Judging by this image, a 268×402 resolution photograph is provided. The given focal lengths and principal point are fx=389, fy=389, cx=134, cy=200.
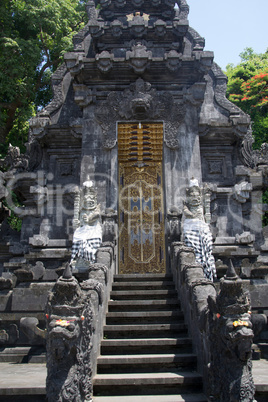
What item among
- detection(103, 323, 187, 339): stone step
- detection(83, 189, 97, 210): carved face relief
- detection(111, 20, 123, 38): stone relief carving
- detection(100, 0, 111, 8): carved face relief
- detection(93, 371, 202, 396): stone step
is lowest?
Answer: detection(93, 371, 202, 396): stone step

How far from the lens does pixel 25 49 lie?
19.8m

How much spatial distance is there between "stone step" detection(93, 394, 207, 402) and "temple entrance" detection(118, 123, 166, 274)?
19.9ft

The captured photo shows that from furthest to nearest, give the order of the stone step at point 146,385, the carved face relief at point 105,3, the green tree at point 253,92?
the green tree at point 253,92 → the carved face relief at point 105,3 → the stone step at point 146,385

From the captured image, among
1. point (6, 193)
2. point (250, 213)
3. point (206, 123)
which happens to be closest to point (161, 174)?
point (206, 123)

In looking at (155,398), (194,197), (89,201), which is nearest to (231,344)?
(155,398)

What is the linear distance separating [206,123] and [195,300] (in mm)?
8009

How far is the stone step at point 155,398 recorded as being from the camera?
16.9ft

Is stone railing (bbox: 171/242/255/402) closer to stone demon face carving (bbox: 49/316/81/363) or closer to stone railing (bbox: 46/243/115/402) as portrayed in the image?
stone railing (bbox: 46/243/115/402)

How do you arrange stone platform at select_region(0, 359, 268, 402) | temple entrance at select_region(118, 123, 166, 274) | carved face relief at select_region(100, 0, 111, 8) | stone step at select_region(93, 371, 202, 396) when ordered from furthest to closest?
1. carved face relief at select_region(100, 0, 111, 8)
2. temple entrance at select_region(118, 123, 166, 274)
3. stone step at select_region(93, 371, 202, 396)
4. stone platform at select_region(0, 359, 268, 402)

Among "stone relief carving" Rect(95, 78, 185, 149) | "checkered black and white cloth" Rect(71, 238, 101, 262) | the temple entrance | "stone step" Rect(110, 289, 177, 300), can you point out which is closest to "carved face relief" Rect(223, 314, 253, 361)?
"stone step" Rect(110, 289, 177, 300)

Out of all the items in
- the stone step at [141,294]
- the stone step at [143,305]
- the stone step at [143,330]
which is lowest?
the stone step at [143,330]

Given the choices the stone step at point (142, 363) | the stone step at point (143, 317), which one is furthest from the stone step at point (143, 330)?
the stone step at point (142, 363)

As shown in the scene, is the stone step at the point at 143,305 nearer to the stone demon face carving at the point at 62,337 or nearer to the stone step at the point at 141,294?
the stone step at the point at 141,294

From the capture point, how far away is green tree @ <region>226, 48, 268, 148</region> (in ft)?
75.1
